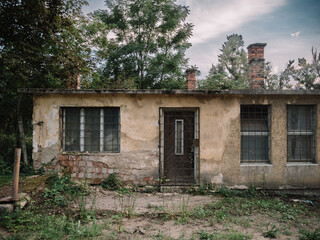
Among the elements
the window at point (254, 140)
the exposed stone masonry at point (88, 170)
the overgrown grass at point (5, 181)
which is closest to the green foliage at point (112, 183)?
the exposed stone masonry at point (88, 170)

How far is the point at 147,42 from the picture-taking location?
53.1 ft

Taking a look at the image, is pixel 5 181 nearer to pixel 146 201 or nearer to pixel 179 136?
pixel 146 201

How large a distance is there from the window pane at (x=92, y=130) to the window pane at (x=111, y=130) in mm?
238

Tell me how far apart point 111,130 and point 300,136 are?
568 cm

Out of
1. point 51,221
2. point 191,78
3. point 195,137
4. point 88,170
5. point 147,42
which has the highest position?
point 147,42

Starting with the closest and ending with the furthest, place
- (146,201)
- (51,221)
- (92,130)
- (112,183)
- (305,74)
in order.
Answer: (51,221)
(146,201)
(112,183)
(92,130)
(305,74)

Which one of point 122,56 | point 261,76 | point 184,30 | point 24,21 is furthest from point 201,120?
point 184,30

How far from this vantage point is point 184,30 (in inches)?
661

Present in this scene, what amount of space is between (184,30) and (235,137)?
43.6 ft

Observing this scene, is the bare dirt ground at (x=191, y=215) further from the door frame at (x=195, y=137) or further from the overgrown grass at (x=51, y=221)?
the door frame at (x=195, y=137)

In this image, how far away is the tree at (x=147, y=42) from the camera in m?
15.1

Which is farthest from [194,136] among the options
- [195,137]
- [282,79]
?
[282,79]

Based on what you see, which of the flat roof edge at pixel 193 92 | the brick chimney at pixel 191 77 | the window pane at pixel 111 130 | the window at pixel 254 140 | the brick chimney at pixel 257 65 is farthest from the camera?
the brick chimney at pixel 191 77

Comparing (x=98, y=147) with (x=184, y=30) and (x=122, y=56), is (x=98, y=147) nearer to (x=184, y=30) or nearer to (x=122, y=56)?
(x=122, y=56)
